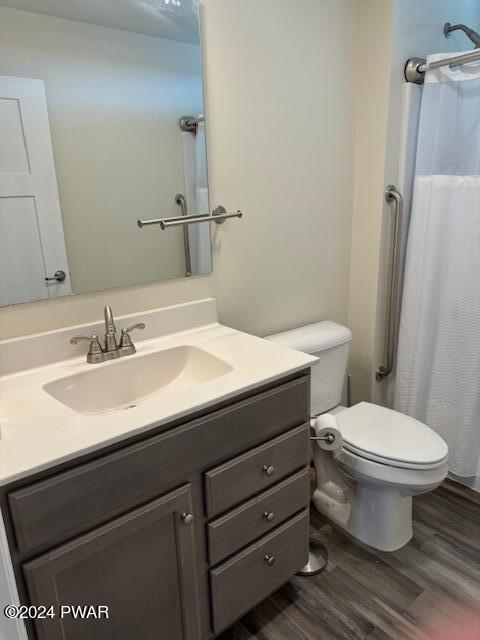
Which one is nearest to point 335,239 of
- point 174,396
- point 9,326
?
point 174,396

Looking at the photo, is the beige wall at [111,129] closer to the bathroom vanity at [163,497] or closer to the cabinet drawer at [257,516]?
the bathroom vanity at [163,497]

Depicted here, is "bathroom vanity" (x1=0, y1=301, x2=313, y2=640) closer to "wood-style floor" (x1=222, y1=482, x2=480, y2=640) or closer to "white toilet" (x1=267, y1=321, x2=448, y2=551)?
"wood-style floor" (x1=222, y1=482, x2=480, y2=640)

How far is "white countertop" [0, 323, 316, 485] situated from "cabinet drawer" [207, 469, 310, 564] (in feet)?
1.15

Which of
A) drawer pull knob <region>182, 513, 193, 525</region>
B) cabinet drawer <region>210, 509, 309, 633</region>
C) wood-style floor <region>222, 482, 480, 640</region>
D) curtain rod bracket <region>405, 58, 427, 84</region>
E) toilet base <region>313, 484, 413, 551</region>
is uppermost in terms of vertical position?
curtain rod bracket <region>405, 58, 427, 84</region>

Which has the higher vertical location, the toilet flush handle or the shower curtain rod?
the shower curtain rod

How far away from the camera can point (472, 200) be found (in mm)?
1831

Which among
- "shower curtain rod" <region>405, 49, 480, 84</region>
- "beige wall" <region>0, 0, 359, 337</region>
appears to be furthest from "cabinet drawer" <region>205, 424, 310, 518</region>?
"shower curtain rod" <region>405, 49, 480, 84</region>

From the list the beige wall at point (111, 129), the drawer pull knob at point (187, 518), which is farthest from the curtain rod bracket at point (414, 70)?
the drawer pull knob at point (187, 518)

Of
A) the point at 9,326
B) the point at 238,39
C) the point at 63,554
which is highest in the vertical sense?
the point at 238,39

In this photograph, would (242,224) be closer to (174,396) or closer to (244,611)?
(174,396)

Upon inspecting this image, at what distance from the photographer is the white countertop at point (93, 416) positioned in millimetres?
909

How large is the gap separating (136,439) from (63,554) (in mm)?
259

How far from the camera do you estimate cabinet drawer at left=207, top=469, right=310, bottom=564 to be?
1222 millimetres

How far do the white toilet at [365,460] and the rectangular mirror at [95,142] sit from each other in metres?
0.69
